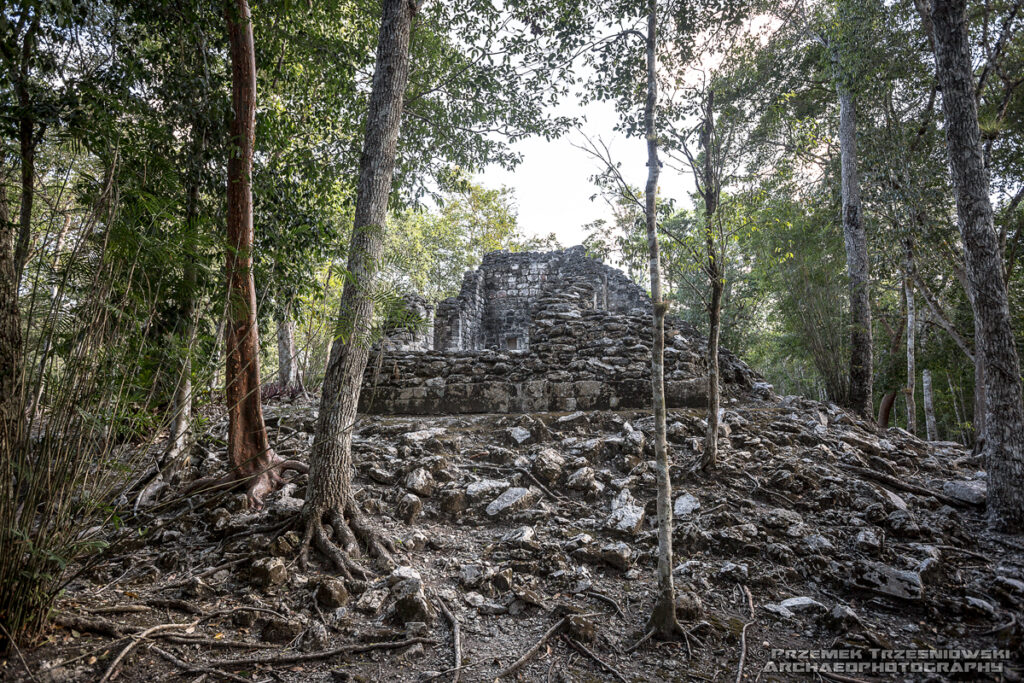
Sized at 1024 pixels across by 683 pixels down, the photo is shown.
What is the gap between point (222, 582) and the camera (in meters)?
3.35

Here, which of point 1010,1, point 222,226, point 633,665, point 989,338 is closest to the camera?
point 633,665

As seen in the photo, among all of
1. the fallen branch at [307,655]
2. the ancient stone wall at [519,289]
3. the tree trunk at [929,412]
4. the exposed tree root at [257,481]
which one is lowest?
the fallen branch at [307,655]

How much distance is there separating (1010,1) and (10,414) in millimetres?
11880

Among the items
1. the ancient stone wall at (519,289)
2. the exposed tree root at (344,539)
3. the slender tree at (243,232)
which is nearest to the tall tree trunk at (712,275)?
the exposed tree root at (344,539)

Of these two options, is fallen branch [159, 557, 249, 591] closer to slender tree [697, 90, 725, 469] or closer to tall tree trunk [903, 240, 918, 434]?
slender tree [697, 90, 725, 469]

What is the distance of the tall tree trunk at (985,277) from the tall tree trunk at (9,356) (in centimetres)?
703

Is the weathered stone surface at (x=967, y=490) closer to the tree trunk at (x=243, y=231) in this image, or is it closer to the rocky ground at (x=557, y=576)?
the rocky ground at (x=557, y=576)

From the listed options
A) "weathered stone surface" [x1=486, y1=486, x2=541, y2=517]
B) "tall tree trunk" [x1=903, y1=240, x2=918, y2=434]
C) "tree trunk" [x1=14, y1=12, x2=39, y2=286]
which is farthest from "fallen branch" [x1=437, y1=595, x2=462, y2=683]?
"tall tree trunk" [x1=903, y1=240, x2=918, y2=434]

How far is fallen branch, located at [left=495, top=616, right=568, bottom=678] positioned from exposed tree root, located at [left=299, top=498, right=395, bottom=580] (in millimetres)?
1274

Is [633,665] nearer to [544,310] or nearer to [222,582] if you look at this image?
[222,582]

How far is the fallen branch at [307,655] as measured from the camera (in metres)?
2.64

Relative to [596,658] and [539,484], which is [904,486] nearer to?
[539,484]

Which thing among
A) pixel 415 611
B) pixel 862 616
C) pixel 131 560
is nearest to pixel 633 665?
pixel 415 611

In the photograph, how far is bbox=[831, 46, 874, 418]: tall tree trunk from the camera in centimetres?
818
